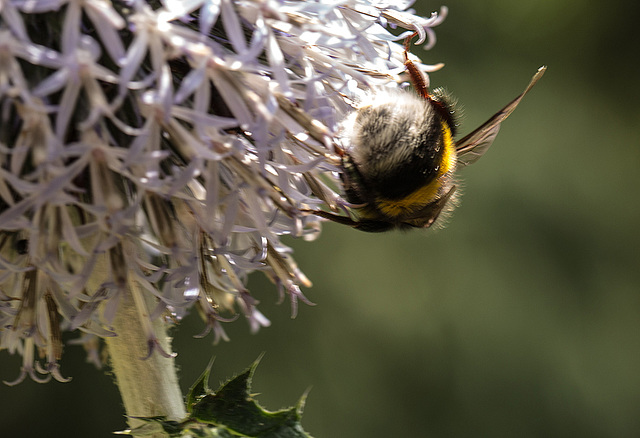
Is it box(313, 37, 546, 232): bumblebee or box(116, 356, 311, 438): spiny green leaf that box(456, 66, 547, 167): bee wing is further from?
box(116, 356, 311, 438): spiny green leaf

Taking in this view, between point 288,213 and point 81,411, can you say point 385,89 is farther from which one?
point 81,411

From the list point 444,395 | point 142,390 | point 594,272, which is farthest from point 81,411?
point 594,272

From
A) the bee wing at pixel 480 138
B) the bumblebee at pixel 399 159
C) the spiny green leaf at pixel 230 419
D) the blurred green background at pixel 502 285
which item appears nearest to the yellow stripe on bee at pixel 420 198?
the bumblebee at pixel 399 159

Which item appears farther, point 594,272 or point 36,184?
point 594,272

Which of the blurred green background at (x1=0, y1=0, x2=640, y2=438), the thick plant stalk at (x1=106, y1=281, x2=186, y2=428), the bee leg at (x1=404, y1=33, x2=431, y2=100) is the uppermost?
the bee leg at (x1=404, y1=33, x2=431, y2=100)

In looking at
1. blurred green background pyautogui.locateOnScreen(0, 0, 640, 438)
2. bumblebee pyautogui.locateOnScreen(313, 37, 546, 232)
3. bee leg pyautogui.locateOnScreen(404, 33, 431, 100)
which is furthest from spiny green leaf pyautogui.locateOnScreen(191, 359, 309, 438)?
blurred green background pyautogui.locateOnScreen(0, 0, 640, 438)
